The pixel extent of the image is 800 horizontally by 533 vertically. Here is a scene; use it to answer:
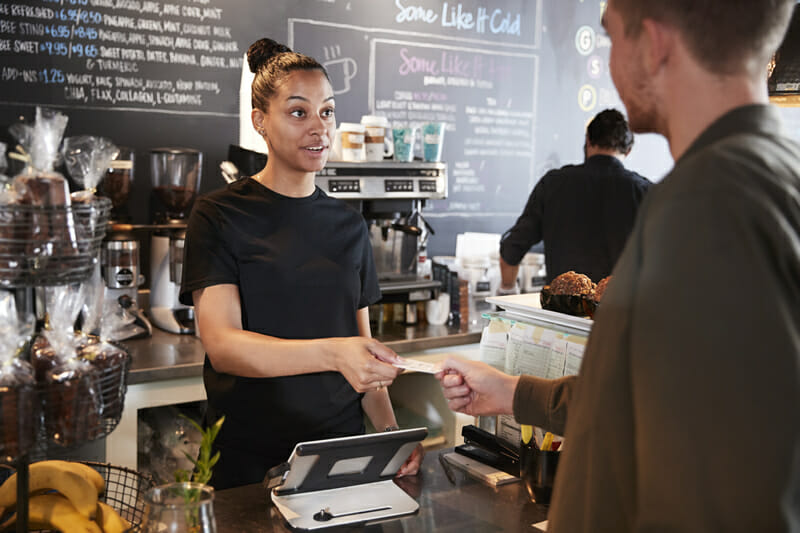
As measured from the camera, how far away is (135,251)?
9.05ft

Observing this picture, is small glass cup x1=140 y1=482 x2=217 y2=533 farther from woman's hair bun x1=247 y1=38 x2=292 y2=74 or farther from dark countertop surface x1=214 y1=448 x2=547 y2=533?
woman's hair bun x1=247 y1=38 x2=292 y2=74

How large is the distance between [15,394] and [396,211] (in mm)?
2337

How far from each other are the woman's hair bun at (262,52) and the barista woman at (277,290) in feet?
0.53

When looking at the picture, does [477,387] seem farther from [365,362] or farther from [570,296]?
A: [570,296]

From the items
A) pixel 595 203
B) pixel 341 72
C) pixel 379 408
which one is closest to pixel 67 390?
pixel 379 408

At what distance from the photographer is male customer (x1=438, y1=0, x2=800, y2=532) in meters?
0.68

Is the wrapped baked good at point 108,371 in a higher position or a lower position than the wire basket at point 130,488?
higher

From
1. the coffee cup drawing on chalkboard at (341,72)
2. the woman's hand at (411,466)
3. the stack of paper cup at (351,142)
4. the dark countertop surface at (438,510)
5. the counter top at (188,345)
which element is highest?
the coffee cup drawing on chalkboard at (341,72)

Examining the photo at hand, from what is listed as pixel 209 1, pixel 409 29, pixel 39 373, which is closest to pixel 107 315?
pixel 39 373

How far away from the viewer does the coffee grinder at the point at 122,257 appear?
107 inches

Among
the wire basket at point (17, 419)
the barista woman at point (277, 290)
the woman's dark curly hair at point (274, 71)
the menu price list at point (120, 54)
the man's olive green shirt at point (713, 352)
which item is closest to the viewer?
the man's olive green shirt at point (713, 352)

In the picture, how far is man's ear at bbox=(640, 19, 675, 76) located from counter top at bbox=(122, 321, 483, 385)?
5.94 ft

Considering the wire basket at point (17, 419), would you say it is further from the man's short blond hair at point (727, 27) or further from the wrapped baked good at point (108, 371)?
the man's short blond hair at point (727, 27)

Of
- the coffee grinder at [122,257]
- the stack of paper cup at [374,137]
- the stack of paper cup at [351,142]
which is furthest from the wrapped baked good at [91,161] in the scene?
the stack of paper cup at [374,137]
